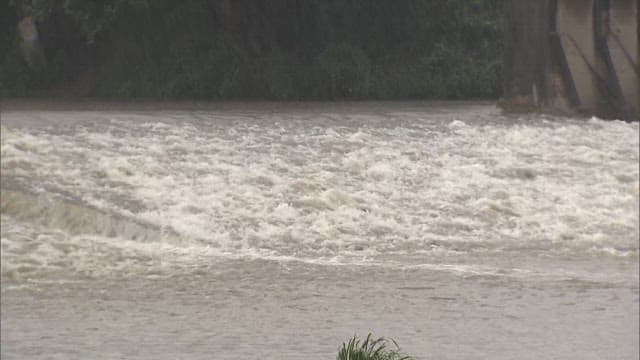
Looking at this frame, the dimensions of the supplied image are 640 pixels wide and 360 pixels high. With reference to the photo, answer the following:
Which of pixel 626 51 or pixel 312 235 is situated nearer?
pixel 312 235

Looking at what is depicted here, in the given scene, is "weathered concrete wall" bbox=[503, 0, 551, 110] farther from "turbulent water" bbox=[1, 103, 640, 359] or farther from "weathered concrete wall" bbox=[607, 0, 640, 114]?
"weathered concrete wall" bbox=[607, 0, 640, 114]

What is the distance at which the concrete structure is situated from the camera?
64.6 feet

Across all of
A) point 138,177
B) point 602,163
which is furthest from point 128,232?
point 602,163

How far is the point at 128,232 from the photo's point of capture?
40.0ft

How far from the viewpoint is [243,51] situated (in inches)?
935

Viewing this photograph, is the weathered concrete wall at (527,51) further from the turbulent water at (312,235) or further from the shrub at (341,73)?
the shrub at (341,73)

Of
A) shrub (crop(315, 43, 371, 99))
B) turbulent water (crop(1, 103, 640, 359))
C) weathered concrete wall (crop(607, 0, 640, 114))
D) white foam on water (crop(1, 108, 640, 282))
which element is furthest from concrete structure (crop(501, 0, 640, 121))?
shrub (crop(315, 43, 371, 99))

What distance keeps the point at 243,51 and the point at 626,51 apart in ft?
23.1

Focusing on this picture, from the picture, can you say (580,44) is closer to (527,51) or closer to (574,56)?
(574,56)

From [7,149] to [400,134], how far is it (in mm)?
5388

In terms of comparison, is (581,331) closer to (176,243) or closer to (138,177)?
(176,243)

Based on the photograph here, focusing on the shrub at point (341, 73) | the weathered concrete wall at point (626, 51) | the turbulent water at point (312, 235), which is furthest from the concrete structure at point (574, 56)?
the shrub at point (341, 73)

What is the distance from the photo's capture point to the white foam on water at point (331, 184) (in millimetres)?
12531

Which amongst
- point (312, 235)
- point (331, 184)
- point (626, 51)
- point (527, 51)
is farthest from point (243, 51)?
point (312, 235)
